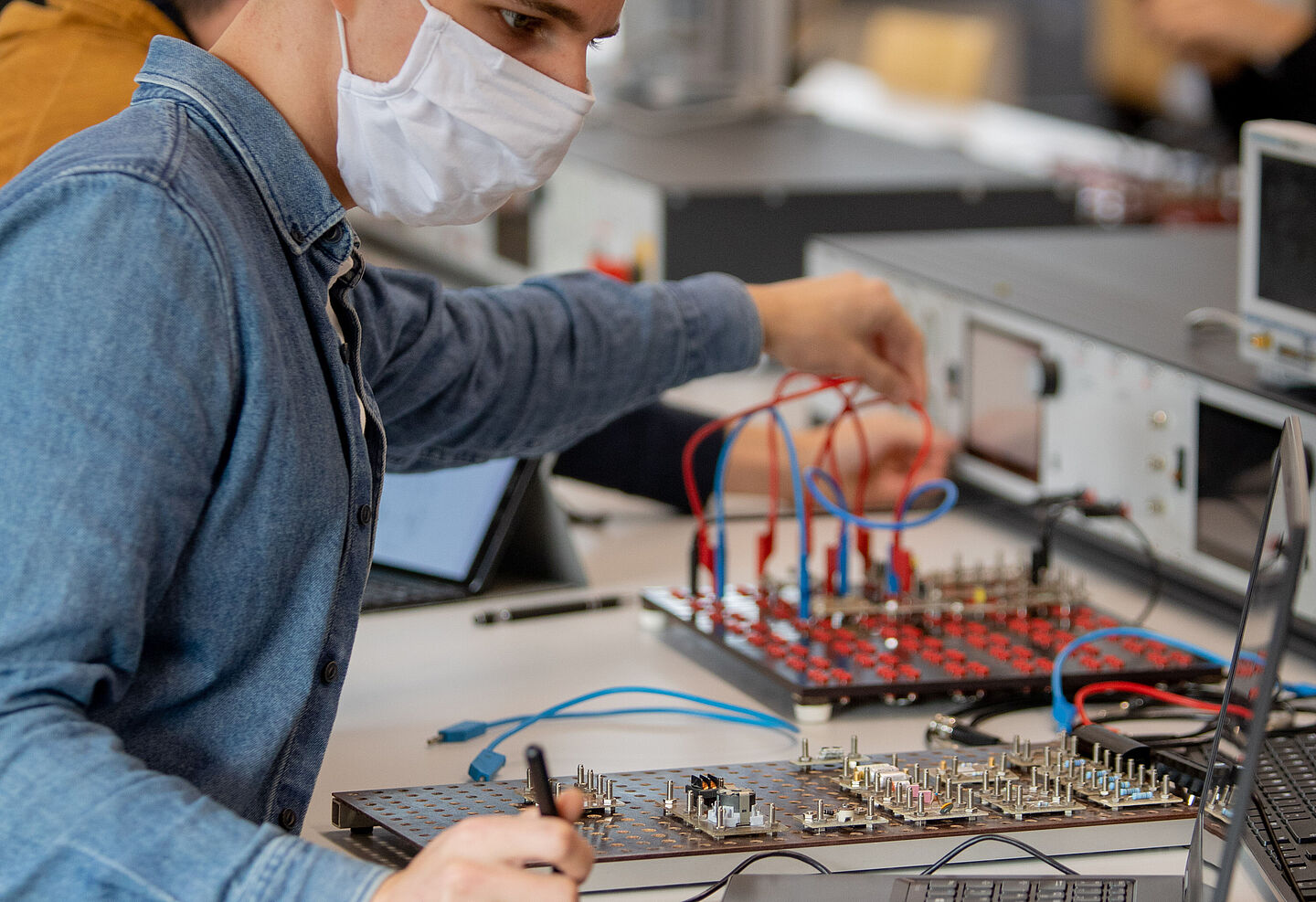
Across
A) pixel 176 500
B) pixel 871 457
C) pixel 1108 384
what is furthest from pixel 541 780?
pixel 871 457

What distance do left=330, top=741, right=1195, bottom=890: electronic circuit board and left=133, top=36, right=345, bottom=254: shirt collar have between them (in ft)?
1.21

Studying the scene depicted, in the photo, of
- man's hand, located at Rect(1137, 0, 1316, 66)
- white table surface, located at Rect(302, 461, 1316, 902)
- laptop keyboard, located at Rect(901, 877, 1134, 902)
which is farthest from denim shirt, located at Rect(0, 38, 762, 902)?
man's hand, located at Rect(1137, 0, 1316, 66)

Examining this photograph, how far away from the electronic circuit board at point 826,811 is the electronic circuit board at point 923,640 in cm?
13

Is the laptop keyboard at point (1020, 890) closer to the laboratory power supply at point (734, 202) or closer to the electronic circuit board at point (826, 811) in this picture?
the electronic circuit board at point (826, 811)

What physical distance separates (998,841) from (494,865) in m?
0.41

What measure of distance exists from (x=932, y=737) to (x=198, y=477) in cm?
63

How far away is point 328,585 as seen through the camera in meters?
0.85

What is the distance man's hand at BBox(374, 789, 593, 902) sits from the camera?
0.66 metres

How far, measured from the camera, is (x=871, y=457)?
169cm

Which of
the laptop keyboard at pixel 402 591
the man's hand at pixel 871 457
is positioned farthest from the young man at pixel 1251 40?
the laptop keyboard at pixel 402 591

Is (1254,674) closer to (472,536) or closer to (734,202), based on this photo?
(472,536)

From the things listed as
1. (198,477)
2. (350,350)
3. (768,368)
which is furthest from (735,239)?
(198,477)

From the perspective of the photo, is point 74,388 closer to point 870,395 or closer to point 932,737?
point 932,737

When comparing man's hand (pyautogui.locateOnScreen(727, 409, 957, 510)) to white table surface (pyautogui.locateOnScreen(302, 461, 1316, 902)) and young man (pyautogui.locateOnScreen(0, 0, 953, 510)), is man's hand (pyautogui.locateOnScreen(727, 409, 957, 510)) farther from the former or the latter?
young man (pyautogui.locateOnScreen(0, 0, 953, 510))
